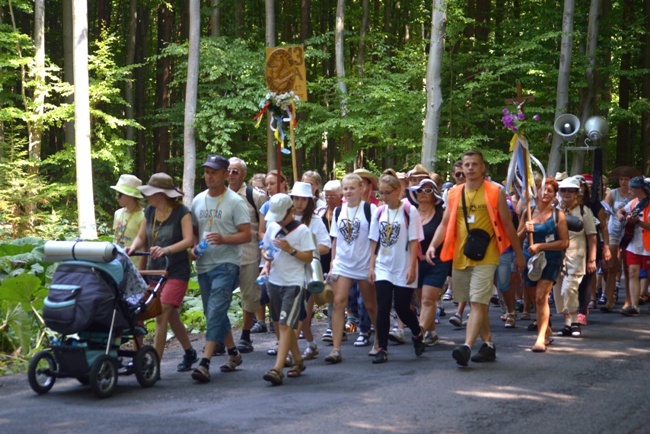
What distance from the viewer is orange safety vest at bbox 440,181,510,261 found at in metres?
9.29

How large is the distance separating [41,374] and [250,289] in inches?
136

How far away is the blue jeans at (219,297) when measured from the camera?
8.88 metres

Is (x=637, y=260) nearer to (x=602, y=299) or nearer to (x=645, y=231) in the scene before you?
(x=645, y=231)

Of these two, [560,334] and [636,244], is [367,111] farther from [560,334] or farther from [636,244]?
[560,334]

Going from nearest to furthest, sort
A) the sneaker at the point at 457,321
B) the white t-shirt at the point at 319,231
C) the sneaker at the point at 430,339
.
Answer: the white t-shirt at the point at 319,231 < the sneaker at the point at 430,339 < the sneaker at the point at 457,321

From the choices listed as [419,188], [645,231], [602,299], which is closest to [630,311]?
[645,231]

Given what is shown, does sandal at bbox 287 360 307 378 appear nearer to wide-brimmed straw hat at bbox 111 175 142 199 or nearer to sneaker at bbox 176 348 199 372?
sneaker at bbox 176 348 199 372

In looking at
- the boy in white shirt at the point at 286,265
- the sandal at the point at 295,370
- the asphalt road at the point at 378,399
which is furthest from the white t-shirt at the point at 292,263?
the asphalt road at the point at 378,399

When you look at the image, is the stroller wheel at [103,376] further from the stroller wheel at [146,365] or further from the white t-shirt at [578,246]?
the white t-shirt at [578,246]

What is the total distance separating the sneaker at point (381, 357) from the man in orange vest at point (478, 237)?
95 cm

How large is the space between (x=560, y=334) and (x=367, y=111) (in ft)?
56.5

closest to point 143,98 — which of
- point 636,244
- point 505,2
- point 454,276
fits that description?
point 505,2

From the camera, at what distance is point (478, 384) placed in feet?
27.5

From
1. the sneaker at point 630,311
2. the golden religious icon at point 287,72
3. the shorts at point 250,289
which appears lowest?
the sneaker at point 630,311
